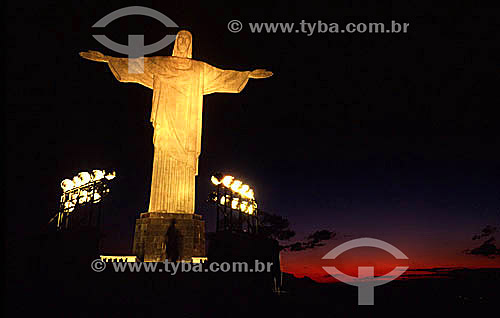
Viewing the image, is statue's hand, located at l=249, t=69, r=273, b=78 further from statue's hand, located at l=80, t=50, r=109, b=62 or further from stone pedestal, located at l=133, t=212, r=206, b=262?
stone pedestal, located at l=133, t=212, r=206, b=262

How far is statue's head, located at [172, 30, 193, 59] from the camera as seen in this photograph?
12555 mm

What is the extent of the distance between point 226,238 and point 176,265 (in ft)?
5.71

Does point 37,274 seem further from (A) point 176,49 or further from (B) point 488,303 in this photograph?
(B) point 488,303

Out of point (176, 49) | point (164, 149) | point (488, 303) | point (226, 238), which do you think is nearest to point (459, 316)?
point (488, 303)

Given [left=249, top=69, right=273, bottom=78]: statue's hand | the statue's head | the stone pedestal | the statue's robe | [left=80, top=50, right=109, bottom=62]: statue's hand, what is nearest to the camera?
the stone pedestal

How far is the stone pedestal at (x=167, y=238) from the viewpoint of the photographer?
34.1 feet

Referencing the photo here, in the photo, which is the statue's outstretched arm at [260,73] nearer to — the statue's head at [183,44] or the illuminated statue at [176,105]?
the illuminated statue at [176,105]

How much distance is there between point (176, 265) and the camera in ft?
26.9

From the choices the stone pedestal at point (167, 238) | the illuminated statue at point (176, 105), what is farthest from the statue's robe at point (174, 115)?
the stone pedestal at point (167, 238)

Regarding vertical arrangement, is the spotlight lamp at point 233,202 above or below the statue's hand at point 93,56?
below

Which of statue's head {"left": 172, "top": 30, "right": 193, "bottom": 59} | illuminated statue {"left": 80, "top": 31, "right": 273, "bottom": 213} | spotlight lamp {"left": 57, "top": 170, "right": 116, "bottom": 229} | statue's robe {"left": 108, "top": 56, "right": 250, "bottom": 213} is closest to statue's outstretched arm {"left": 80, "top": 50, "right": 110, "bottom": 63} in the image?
illuminated statue {"left": 80, "top": 31, "right": 273, "bottom": 213}

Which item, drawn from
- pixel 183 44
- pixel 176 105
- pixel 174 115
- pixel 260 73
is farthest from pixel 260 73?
pixel 174 115

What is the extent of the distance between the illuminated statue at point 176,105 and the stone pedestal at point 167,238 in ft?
1.18

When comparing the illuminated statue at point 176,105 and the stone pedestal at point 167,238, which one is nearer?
the stone pedestal at point 167,238
